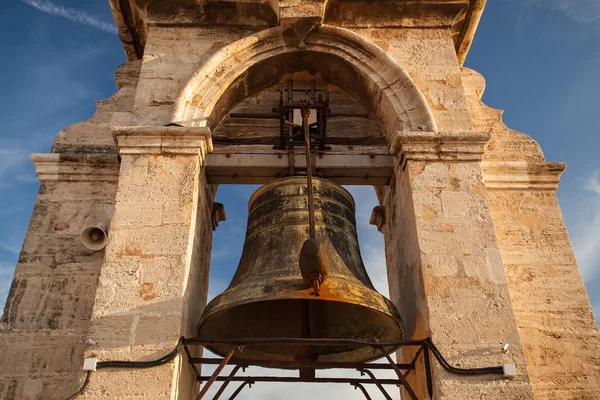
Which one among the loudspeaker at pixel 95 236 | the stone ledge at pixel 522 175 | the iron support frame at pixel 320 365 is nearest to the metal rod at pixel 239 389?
the iron support frame at pixel 320 365

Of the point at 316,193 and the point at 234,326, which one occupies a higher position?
the point at 316,193

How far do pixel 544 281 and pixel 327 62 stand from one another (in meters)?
2.45

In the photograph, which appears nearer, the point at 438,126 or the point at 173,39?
the point at 438,126

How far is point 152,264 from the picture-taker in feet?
12.5

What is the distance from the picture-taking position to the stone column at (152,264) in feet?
11.3

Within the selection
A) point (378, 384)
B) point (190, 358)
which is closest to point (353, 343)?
point (378, 384)

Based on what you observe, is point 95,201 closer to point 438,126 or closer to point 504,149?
point 438,126

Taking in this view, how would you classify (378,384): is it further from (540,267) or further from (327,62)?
(327,62)

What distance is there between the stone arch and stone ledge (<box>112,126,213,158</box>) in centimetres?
18

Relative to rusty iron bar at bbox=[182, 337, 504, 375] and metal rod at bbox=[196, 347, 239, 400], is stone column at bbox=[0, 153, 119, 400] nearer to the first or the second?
metal rod at bbox=[196, 347, 239, 400]

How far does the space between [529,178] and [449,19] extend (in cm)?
155

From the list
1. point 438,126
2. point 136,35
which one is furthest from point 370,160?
point 136,35

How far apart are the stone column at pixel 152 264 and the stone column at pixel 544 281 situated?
7.51 feet

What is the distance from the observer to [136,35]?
561cm
